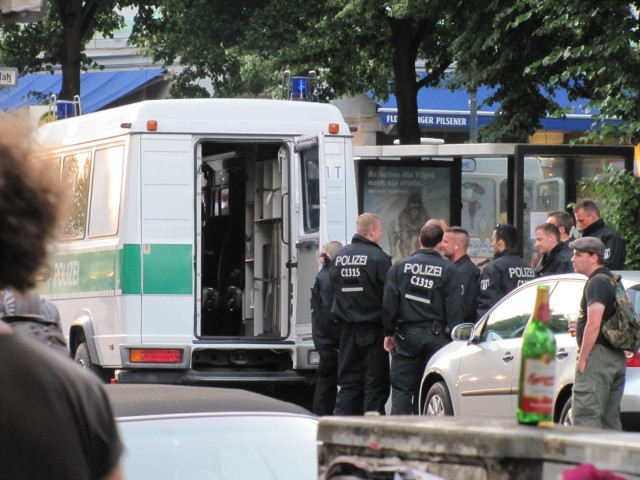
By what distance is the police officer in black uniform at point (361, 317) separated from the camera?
1128cm

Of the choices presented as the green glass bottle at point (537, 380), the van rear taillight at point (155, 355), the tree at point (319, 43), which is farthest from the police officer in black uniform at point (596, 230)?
the tree at point (319, 43)

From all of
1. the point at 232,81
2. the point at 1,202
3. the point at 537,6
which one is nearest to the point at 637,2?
the point at 537,6

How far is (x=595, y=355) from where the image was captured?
866 cm

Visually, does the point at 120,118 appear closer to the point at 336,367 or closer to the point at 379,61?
the point at 336,367

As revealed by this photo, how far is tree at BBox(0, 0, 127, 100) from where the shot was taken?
85.8ft

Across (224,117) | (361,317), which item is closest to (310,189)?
(224,117)

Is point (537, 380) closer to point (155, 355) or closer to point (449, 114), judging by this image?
point (155, 355)

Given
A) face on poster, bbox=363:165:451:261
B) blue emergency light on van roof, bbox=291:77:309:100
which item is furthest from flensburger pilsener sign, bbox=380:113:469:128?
blue emergency light on van roof, bbox=291:77:309:100

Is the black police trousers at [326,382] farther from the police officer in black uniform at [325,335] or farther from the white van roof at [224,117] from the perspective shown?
the white van roof at [224,117]

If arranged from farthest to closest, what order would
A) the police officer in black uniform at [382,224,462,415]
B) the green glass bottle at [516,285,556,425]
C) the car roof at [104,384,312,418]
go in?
the police officer in black uniform at [382,224,462,415] → the car roof at [104,384,312,418] → the green glass bottle at [516,285,556,425]

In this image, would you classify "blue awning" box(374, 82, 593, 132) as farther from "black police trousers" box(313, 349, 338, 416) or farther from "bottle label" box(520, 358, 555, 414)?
"bottle label" box(520, 358, 555, 414)

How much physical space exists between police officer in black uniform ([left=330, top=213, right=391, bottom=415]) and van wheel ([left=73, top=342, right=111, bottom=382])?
2225 mm

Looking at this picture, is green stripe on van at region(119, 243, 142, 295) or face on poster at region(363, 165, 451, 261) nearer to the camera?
green stripe on van at region(119, 243, 142, 295)

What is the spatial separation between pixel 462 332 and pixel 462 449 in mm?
7341
